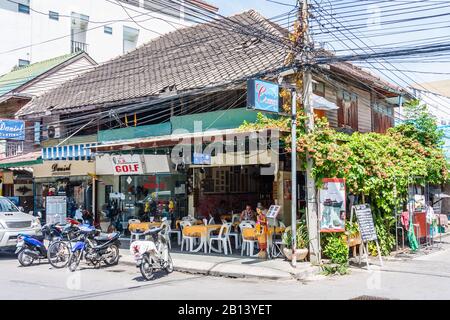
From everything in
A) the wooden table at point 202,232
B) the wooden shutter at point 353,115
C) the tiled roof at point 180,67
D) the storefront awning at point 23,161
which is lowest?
the wooden table at point 202,232

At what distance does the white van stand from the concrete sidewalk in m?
3.26

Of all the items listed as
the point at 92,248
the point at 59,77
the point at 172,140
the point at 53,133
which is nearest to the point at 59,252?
the point at 92,248

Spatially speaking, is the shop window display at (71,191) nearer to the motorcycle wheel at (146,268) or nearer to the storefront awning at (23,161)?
the storefront awning at (23,161)

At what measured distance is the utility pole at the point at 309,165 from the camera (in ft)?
43.8

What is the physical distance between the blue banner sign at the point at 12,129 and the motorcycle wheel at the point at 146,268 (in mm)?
13406

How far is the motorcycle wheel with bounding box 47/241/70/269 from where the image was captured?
13587 mm

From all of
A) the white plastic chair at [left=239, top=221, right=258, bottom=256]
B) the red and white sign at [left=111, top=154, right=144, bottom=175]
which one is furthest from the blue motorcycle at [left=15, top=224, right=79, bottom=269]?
the white plastic chair at [left=239, top=221, right=258, bottom=256]

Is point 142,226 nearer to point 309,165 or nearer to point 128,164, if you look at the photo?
point 128,164

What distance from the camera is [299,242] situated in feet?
44.7

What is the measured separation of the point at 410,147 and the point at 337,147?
21.5 feet

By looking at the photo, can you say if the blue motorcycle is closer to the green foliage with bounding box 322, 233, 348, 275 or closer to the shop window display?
the green foliage with bounding box 322, 233, 348, 275

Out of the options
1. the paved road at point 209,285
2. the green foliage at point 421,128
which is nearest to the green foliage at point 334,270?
the paved road at point 209,285

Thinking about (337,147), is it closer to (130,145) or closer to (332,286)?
(332,286)

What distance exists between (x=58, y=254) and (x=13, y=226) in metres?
2.58
